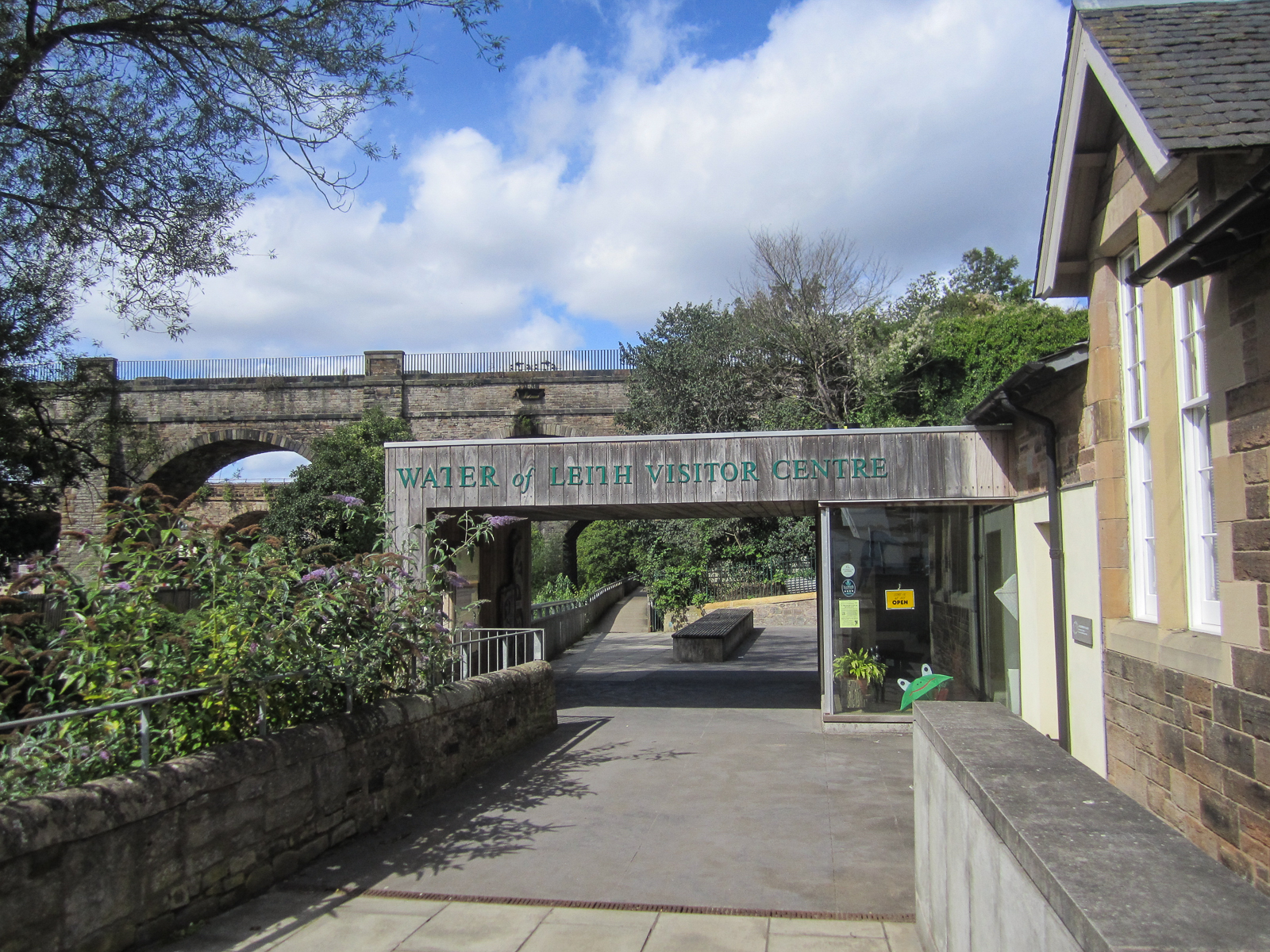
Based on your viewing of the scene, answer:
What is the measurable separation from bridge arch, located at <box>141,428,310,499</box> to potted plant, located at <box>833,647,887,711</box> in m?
27.0

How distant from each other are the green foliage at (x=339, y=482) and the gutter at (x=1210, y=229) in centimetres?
1968

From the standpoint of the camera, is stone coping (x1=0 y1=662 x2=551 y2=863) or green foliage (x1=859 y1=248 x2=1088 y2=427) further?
green foliage (x1=859 y1=248 x2=1088 y2=427)

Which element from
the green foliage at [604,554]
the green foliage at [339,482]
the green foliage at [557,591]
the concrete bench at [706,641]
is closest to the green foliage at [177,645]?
the concrete bench at [706,641]

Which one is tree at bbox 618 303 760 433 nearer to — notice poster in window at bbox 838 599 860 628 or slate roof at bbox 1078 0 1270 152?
notice poster in window at bbox 838 599 860 628

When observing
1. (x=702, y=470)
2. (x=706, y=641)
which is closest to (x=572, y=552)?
(x=706, y=641)

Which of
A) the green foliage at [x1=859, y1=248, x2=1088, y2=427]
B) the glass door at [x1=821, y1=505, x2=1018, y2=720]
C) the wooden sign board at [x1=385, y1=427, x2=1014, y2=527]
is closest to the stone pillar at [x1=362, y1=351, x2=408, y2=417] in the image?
the green foliage at [x1=859, y1=248, x2=1088, y2=427]

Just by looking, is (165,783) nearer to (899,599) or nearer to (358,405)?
(899,599)

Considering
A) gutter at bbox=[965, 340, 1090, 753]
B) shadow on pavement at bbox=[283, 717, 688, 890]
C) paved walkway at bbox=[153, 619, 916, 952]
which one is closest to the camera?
paved walkway at bbox=[153, 619, 916, 952]

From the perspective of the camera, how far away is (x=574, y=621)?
2341 cm

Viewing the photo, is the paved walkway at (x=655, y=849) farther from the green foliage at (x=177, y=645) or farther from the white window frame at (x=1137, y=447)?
the white window frame at (x=1137, y=447)

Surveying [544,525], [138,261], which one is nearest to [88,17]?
[138,261]

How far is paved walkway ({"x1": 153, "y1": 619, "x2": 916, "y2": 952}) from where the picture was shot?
16.5 feet

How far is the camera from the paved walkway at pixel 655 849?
16.5 ft

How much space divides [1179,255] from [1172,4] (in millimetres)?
3026
